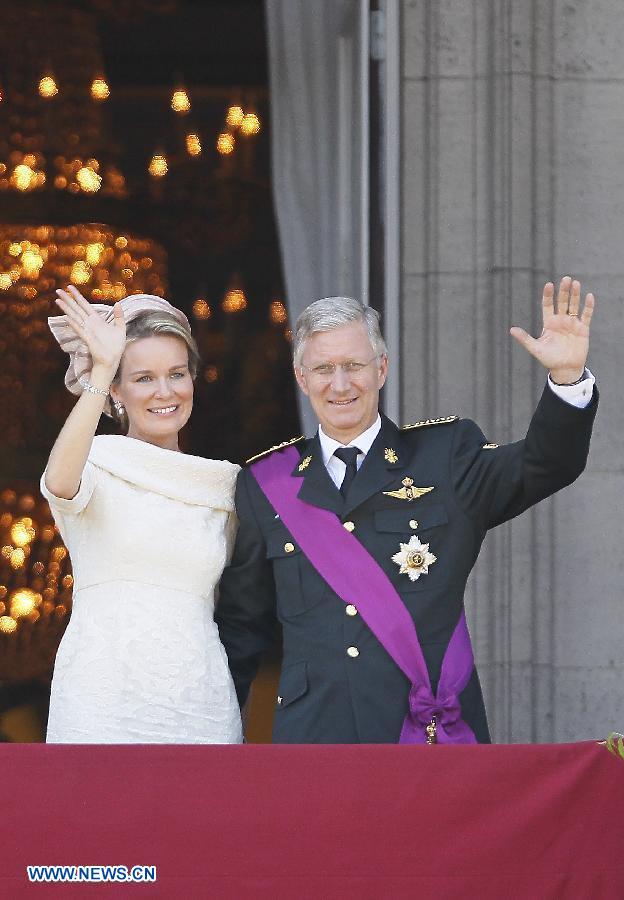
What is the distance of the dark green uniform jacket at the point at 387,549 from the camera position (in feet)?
10.5

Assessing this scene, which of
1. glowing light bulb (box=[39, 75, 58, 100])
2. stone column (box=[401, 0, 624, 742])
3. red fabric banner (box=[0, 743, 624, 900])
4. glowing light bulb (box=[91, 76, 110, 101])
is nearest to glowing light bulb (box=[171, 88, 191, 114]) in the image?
glowing light bulb (box=[91, 76, 110, 101])

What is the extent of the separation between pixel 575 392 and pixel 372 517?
49 cm

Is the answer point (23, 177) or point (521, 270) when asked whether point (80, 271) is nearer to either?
point (23, 177)

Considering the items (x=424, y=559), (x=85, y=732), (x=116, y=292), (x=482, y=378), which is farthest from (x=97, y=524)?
(x=116, y=292)

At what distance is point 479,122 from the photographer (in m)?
4.81

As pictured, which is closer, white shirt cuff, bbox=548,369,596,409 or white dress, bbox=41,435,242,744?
white shirt cuff, bbox=548,369,596,409

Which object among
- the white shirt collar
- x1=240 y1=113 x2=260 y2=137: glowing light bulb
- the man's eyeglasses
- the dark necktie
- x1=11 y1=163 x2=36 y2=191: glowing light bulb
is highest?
x1=240 y1=113 x2=260 y2=137: glowing light bulb

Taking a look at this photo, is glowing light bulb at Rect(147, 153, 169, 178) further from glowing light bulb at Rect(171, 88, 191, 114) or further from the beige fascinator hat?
the beige fascinator hat

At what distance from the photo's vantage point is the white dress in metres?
3.28

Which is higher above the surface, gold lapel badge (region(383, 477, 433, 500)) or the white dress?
gold lapel badge (region(383, 477, 433, 500))

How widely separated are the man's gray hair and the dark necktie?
19cm

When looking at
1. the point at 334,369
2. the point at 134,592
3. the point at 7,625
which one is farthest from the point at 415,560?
the point at 7,625

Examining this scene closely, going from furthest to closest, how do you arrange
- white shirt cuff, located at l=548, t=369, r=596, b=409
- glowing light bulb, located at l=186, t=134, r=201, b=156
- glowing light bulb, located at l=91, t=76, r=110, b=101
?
glowing light bulb, located at l=186, t=134, r=201, b=156, glowing light bulb, located at l=91, t=76, r=110, b=101, white shirt cuff, located at l=548, t=369, r=596, b=409

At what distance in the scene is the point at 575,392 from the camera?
3107mm
